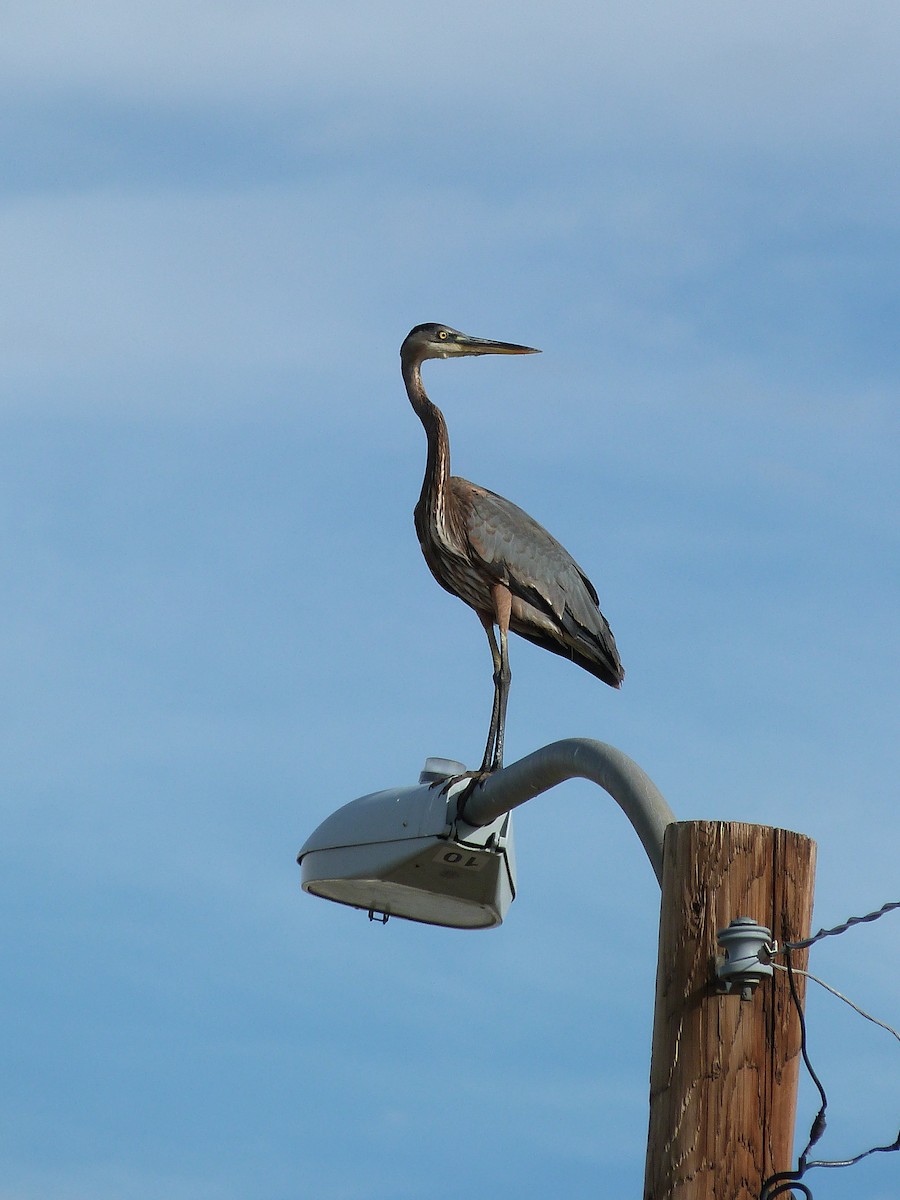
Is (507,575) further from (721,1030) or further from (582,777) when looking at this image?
(721,1030)

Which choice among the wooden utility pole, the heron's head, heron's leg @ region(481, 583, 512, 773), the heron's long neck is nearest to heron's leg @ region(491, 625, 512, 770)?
heron's leg @ region(481, 583, 512, 773)

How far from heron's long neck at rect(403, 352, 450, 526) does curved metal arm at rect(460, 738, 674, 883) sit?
3.95 meters

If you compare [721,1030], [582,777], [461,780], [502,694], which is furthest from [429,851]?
[502,694]

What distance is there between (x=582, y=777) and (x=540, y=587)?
14.7ft

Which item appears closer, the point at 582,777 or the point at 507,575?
the point at 582,777

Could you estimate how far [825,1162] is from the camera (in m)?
3.46

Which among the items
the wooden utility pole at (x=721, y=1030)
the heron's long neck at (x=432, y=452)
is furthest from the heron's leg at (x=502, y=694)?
the wooden utility pole at (x=721, y=1030)

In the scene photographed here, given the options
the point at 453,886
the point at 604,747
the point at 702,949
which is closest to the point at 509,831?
the point at 453,886

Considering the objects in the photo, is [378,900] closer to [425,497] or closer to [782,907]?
[782,907]

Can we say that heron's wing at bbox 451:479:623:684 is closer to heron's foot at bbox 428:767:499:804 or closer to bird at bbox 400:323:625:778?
bird at bbox 400:323:625:778

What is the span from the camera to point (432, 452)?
9.84 meters

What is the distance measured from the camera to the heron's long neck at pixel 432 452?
31.2 ft

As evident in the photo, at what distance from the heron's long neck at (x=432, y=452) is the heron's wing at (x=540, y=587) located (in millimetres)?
160

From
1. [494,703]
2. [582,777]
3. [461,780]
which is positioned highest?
[494,703]
